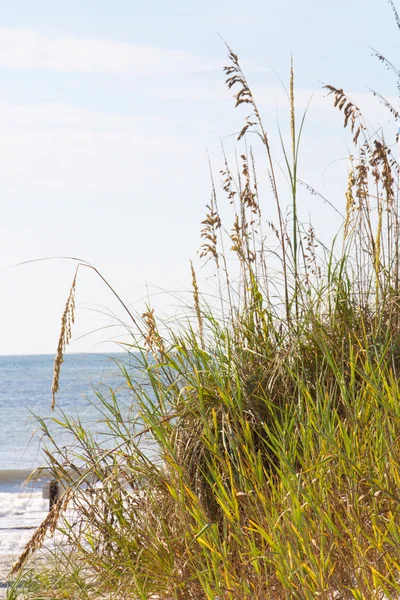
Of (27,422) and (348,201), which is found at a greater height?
(348,201)

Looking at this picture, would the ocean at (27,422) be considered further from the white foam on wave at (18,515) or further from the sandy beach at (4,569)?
the sandy beach at (4,569)

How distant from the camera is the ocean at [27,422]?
14.6ft

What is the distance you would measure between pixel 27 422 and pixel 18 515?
5.30 m

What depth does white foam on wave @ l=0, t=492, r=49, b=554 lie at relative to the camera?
244 inches

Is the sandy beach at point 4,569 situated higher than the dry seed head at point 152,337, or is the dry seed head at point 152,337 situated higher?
the dry seed head at point 152,337

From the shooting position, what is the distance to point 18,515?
25.7 feet

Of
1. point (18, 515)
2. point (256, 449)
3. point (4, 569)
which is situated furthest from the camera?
point (18, 515)

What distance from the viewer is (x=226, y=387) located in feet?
9.02

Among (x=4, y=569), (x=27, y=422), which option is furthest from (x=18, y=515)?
(x=27, y=422)

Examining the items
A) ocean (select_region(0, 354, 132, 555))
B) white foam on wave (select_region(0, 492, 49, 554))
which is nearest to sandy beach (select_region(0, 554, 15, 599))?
ocean (select_region(0, 354, 132, 555))

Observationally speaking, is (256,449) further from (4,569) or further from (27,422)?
(4,569)

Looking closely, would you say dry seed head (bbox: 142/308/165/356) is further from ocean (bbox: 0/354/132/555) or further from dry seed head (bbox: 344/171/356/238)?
dry seed head (bbox: 344/171/356/238)

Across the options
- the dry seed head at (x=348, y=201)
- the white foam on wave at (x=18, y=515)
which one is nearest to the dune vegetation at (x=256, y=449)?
the dry seed head at (x=348, y=201)

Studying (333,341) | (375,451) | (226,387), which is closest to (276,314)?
(333,341)
